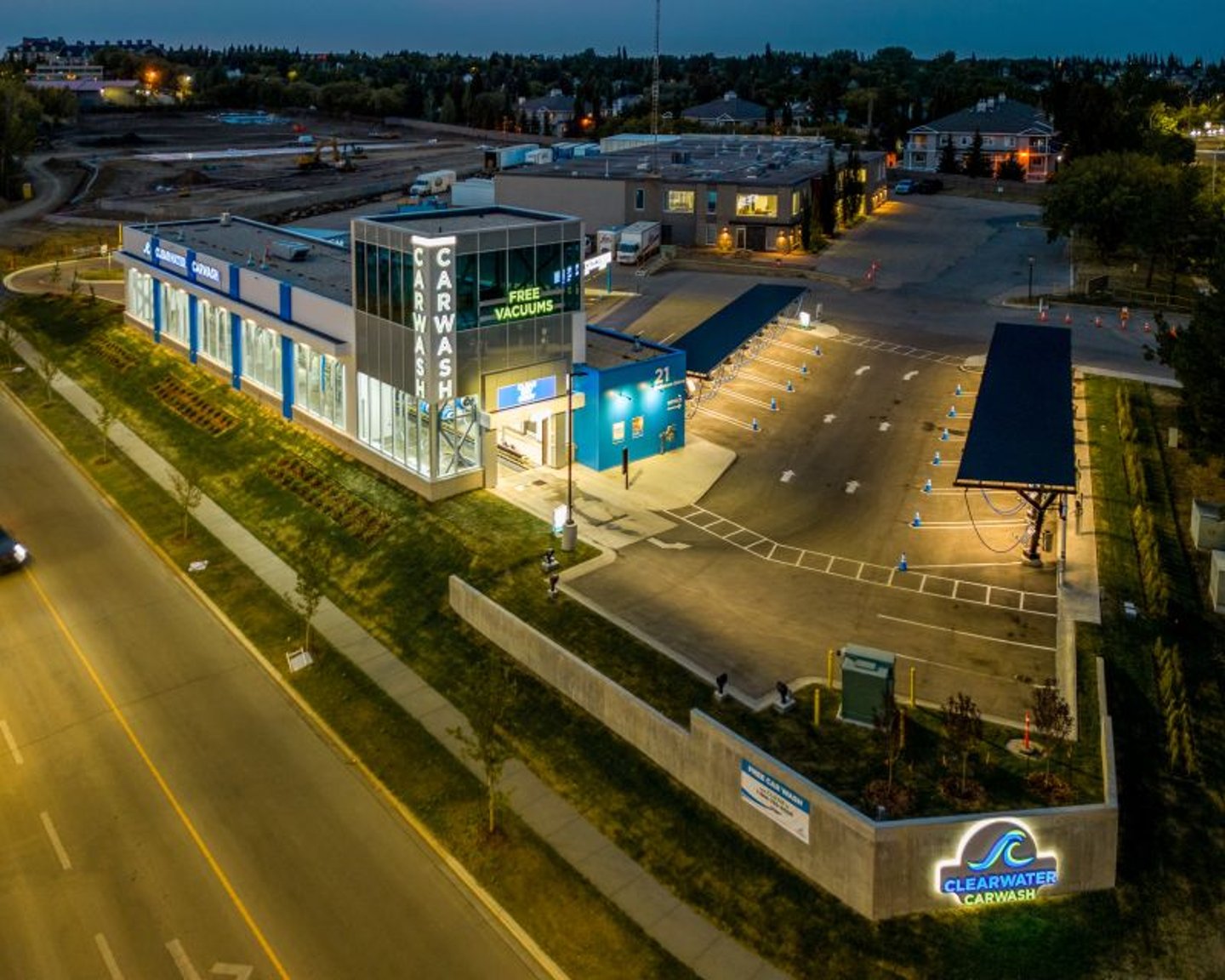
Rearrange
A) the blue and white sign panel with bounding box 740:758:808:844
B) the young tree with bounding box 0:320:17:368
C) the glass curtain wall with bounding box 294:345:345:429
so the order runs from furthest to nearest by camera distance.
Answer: the young tree with bounding box 0:320:17:368 → the glass curtain wall with bounding box 294:345:345:429 → the blue and white sign panel with bounding box 740:758:808:844

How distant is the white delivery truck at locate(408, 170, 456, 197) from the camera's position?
5079 inches

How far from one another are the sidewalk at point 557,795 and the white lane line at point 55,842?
9161 millimetres

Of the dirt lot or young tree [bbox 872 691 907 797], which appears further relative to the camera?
the dirt lot

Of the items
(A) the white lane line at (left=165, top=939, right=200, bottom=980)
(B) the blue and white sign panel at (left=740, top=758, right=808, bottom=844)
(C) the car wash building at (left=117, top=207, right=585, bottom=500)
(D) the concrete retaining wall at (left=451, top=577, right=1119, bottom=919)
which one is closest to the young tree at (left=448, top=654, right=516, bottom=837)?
(D) the concrete retaining wall at (left=451, top=577, right=1119, bottom=919)

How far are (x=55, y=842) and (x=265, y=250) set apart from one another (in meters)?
39.1

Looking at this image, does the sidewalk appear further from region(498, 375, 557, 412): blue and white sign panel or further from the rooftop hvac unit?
the rooftop hvac unit

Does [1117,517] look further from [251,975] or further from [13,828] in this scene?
[13,828]

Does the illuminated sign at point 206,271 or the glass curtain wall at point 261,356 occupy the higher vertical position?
the illuminated sign at point 206,271

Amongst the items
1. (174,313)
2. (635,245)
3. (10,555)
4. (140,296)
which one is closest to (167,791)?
(10,555)

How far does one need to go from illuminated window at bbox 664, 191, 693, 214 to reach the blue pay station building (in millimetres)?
46633

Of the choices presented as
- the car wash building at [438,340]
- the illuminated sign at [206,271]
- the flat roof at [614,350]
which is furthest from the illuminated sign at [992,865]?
the illuminated sign at [206,271]

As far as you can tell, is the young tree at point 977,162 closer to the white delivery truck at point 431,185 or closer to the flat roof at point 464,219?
the white delivery truck at point 431,185

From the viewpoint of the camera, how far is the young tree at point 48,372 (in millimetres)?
60713

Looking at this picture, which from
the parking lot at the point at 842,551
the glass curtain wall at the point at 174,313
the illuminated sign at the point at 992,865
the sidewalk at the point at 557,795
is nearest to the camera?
the sidewalk at the point at 557,795
